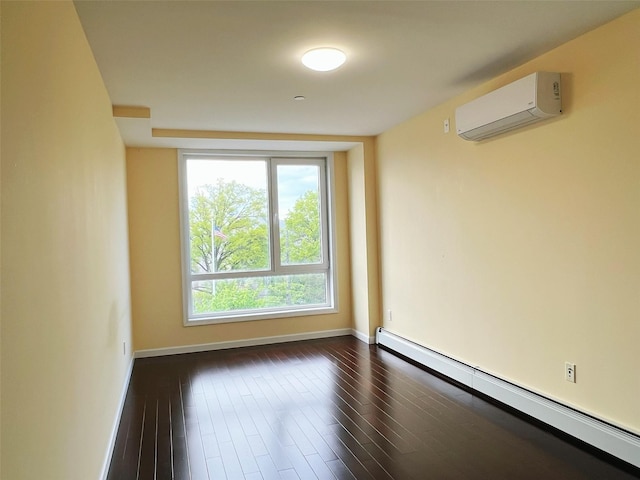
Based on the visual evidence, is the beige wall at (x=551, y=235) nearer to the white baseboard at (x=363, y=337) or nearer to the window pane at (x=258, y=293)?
the white baseboard at (x=363, y=337)

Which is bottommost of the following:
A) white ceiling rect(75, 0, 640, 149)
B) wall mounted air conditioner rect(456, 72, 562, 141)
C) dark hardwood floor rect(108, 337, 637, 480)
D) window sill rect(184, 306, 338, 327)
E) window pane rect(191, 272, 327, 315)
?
dark hardwood floor rect(108, 337, 637, 480)

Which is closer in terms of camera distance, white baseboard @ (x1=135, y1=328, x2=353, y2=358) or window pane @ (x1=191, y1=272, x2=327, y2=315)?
white baseboard @ (x1=135, y1=328, x2=353, y2=358)

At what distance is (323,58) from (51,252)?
1.82 metres

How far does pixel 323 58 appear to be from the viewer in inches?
104

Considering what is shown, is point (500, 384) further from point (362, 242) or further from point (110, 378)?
point (110, 378)

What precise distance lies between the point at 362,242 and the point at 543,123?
2.64 m

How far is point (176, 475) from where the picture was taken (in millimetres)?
2441

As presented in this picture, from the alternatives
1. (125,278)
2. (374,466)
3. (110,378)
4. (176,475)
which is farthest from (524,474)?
(125,278)

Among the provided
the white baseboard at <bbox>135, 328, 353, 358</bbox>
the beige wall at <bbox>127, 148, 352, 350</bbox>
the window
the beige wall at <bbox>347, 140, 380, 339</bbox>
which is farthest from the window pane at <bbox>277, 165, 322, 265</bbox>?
the beige wall at <bbox>127, 148, 352, 350</bbox>

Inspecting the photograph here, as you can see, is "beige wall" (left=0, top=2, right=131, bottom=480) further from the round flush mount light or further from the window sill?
the window sill

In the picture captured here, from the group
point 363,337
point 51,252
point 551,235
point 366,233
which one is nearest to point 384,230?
→ point 366,233

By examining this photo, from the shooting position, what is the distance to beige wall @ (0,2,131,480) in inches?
45.9

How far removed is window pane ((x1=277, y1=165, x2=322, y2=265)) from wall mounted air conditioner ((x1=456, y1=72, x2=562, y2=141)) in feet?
8.06

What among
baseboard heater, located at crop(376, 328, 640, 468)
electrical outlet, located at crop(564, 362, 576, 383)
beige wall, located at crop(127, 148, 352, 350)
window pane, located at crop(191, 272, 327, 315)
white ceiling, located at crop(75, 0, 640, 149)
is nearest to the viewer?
white ceiling, located at crop(75, 0, 640, 149)
